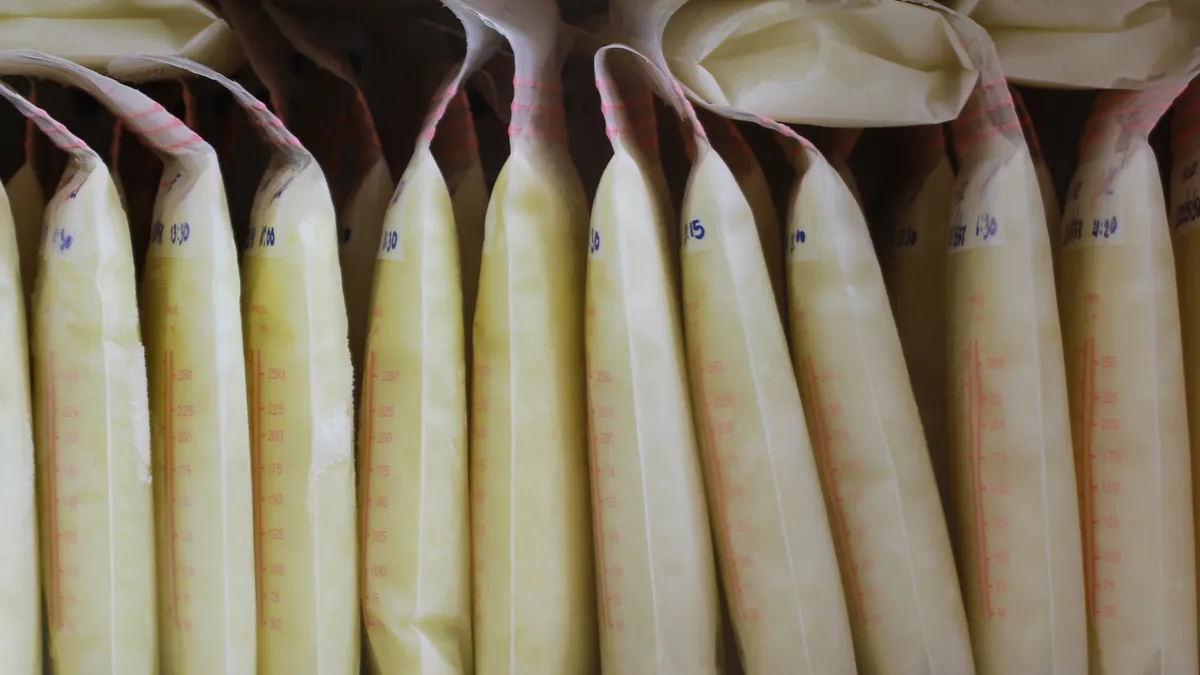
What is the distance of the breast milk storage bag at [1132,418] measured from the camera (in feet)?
1.49

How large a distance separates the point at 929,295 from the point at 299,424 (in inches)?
15.5

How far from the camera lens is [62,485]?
16.6 inches

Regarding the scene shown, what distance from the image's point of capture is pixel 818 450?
48 cm

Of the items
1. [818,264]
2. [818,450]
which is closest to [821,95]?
[818,264]

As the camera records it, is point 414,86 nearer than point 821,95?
No

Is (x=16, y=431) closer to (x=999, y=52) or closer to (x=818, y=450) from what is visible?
(x=818, y=450)

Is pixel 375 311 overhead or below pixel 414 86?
below

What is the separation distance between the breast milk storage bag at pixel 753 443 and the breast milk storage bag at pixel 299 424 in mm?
191

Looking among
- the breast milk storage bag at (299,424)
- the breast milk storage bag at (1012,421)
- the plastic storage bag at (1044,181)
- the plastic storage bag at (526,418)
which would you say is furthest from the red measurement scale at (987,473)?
the breast milk storage bag at (299,424)

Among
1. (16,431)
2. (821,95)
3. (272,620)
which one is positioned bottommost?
(272,620)

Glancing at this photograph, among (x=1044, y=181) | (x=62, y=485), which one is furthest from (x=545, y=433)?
(x=1044, y=181)

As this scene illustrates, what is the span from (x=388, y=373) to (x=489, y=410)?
0.19 ft

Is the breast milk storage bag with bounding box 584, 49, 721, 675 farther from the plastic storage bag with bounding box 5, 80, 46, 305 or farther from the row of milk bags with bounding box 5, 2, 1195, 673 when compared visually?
the plastic storage bag with bounding box 5, 80, 46, 305

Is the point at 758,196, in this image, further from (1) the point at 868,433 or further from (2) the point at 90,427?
(2) the point at 90,427
